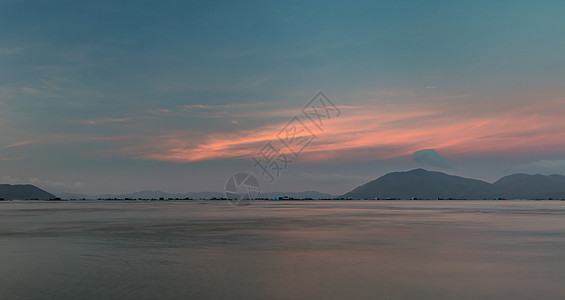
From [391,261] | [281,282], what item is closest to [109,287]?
[281,282]

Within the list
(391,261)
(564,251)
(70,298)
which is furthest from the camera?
(564,251)

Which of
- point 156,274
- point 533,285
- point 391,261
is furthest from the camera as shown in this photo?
point 391,261

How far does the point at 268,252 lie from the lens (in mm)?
24625

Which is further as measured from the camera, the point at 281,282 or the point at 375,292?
the point at 281,282

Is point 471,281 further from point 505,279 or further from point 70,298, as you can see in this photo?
point 70,298

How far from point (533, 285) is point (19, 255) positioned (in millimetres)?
24126

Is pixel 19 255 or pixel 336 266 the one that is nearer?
pixel 336 266

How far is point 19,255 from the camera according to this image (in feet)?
76.6

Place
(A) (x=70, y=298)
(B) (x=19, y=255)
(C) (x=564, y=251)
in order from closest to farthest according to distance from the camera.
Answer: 1. (A) (x=70, y=298)
2. (B) (x=19, y=255)
3. (C) (x=564, y=251)

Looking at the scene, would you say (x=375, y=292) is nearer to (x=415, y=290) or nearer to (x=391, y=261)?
(x=415, y=290)

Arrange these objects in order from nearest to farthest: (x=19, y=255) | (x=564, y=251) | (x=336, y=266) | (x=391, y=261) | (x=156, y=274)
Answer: (x=156, y=274)
(x=336, y=266)
(x=391, y=261)
(x=19, y=255)
(x=564, y=251)

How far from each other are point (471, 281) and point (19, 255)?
2205 cm

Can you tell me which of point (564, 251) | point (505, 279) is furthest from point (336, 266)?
point (564, 251)

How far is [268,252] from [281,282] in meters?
8.27
